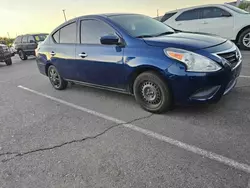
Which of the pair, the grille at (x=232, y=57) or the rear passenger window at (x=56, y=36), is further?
the rear passenger window at (x=56, y=36)

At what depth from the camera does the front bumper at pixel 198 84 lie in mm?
3043

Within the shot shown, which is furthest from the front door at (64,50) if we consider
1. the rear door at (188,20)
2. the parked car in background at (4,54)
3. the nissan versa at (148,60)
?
the parked car in background at (4,54)

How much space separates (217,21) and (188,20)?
3.65 feet

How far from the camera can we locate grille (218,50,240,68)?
3.21 m

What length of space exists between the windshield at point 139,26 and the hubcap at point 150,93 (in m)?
0.86

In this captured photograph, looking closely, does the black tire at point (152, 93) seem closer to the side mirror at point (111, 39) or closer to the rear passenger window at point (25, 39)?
the side mirror at point (111, 39)

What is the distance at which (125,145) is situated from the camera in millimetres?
2842

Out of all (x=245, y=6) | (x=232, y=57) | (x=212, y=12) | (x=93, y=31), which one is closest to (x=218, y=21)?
(x=212, y=12)

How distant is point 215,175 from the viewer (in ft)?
7.09

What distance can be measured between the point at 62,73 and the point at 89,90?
2.36ft

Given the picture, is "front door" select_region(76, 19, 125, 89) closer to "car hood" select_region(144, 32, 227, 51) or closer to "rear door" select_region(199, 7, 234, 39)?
"car hood" select_region(144, 32, 227, 51)

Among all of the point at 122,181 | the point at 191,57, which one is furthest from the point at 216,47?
the point at 122,181

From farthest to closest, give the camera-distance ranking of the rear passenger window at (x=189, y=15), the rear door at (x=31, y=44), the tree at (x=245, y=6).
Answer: the tree at (x=245, y=6), the rear door at (x=31, y=44), the rear passenger window at (x=189, y=15)

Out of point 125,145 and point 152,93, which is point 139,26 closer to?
point 152,93
